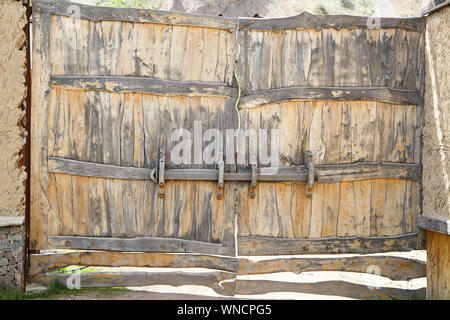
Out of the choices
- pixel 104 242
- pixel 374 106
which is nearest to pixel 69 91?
pixel 104 242

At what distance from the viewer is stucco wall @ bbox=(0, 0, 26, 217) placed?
3.54 meters

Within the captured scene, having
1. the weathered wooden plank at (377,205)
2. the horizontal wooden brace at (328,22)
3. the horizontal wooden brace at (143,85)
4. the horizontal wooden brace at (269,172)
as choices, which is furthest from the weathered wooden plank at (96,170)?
the weathered wooden plank at (377,205)

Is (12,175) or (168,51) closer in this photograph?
(12,175)

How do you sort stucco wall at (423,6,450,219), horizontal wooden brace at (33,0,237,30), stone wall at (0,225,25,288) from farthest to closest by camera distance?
horizontal wooden brace at (33,0,237,30)
stucco wall at (423,6,450,219)
stone wall at (0,225,25,288)

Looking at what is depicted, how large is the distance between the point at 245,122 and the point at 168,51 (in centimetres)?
97

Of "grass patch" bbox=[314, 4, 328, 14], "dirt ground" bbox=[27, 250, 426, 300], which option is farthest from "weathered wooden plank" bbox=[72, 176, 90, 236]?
"grass patch" bbox=[314, 4, 328, 14]

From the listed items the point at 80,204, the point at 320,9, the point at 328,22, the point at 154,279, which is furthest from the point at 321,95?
the point at 320,9

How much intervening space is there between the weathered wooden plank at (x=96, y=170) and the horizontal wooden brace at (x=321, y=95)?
3.68ft

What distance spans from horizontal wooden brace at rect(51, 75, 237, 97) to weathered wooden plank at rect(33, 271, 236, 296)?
66.5 inches

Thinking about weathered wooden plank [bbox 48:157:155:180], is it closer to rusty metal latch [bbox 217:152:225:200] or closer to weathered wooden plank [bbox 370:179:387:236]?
rusty metal latch [bbox 217:152:225:200]

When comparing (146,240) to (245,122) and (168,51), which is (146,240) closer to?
(245,122)

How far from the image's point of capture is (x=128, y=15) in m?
3.85

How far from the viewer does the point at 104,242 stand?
153 inches

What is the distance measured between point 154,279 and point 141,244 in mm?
366
